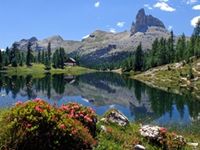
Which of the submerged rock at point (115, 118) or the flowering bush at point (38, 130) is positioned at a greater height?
the flowering bush at point (38, 130)

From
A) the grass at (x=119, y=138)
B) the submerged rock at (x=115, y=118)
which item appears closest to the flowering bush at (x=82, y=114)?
the grass at (x=119, y=138)

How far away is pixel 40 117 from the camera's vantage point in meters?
18.0

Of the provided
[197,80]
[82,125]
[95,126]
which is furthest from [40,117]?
[197,80]

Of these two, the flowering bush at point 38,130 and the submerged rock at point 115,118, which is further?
the submerged rock at point 115,118

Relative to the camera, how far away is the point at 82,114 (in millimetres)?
21844

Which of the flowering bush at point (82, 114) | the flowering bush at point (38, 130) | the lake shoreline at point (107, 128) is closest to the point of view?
the flowering bush at point (38, 130)

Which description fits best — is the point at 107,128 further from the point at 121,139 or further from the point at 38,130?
the point at 38,130

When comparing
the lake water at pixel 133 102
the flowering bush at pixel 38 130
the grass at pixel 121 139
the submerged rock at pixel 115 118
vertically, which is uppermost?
the flowering bush at pixel 38 130

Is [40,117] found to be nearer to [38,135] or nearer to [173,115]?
[38,135]

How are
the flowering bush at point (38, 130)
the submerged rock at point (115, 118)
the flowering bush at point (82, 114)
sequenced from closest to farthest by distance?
the flowering bush at point (38, 130) < the flowering bush at point (82, 114) < the submerged rock at point (115, 118)

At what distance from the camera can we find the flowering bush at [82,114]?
21.7 m

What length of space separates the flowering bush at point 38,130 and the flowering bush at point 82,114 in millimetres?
2053

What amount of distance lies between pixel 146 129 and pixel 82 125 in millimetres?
5613

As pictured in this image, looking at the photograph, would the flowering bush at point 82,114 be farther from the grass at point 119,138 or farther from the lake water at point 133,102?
the lake water at point 133,102
